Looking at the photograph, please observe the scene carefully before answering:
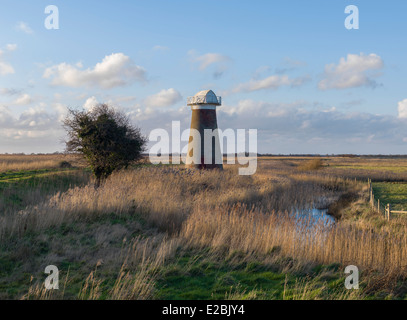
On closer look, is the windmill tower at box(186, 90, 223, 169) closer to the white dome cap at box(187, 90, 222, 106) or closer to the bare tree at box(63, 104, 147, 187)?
the white dome cap at box(187, 90, 222, 106)

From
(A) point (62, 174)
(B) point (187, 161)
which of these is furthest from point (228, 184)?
(A) point (62, 174)

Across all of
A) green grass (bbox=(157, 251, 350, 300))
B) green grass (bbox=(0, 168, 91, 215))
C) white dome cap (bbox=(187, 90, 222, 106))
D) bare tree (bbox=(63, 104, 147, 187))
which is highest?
white dome cap (bbox=(187, 90, 222, 106))

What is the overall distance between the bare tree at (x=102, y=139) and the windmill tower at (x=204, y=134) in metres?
6.90

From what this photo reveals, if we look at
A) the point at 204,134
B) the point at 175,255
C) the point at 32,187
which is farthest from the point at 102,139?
the point at 175,255

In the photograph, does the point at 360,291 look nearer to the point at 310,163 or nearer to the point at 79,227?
the point at 79,227

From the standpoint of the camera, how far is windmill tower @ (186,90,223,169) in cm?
2538

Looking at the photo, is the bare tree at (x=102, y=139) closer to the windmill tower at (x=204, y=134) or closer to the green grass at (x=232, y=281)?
the windmill tower at (x=204, y=134)

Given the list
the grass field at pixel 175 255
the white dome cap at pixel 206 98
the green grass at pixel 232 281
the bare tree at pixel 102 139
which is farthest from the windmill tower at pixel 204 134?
the green grass at pixel 232 281

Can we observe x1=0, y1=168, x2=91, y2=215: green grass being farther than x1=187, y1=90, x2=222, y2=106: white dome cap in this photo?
No

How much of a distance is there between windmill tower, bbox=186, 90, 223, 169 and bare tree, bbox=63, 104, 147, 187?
22.6 feet

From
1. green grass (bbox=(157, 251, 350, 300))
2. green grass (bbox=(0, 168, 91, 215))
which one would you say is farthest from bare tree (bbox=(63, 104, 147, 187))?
green grass (bbox=(157, 251, 350, 300))

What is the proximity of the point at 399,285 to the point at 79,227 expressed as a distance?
7.13m

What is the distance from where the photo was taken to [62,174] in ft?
68.8
